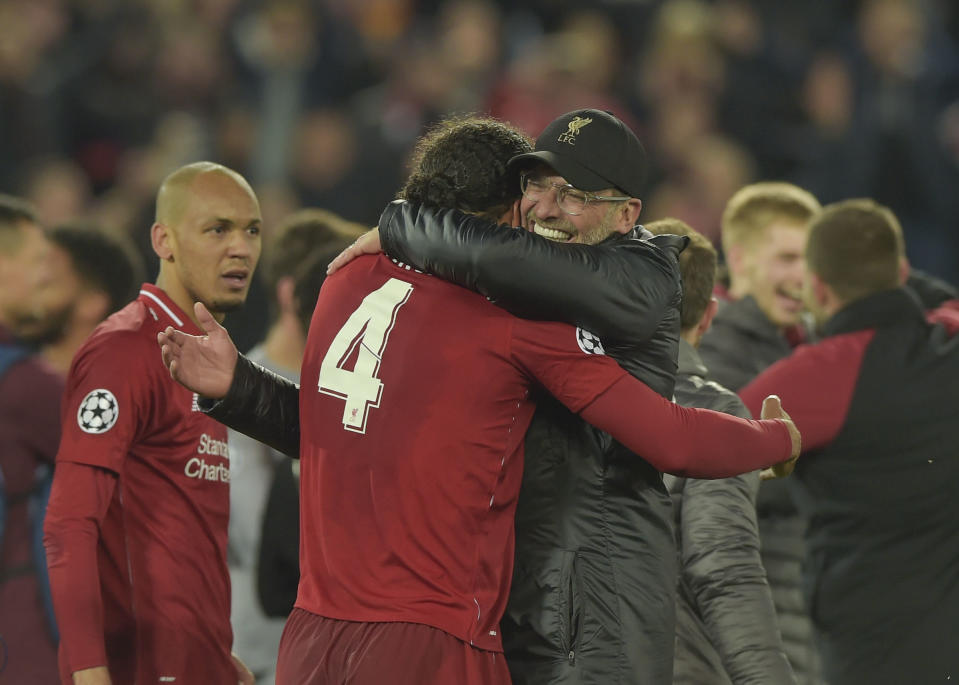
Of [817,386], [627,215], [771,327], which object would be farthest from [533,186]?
[771,327]

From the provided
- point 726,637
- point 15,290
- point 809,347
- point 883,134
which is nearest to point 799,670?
point 809,347

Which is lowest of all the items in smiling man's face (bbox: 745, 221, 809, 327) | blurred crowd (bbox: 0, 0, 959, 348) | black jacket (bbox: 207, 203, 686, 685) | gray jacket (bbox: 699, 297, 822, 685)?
gray jacket (bbox: 699, 297, 822, 685)

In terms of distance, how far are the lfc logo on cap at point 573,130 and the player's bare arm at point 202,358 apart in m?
0.87

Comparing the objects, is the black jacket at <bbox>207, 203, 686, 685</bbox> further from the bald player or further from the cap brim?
the bald player

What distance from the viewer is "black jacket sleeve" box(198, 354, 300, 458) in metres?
3.19

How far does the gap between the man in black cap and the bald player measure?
0.70m

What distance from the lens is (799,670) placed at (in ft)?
14.7

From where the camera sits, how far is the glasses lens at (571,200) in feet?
10.1

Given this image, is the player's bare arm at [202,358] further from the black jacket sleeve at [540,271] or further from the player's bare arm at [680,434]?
the player's bare arm at [680,434]

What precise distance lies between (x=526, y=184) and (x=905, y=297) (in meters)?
1.75

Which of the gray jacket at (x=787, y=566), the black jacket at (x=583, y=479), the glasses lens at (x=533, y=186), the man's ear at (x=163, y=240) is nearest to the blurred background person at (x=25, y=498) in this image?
the man's ear at (x=163, y=240)

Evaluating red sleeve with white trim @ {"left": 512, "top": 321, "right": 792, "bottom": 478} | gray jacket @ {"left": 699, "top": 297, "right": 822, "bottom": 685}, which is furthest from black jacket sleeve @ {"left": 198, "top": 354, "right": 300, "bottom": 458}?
gray jacket @ {"left": 699, "top": 297, "right": 822, "bottom": 685}

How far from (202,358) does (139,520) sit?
0.53 meters

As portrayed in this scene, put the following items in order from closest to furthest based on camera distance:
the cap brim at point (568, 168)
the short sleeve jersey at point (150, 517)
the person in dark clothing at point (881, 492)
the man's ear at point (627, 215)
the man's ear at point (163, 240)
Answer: the cap brim at point (568, 168) → the man's ear at point (627, 215) → the short sleeve jersey at point (150, 517) → the man's ear at point (163, 240) → the person in dark clothing at point (881, 492)
